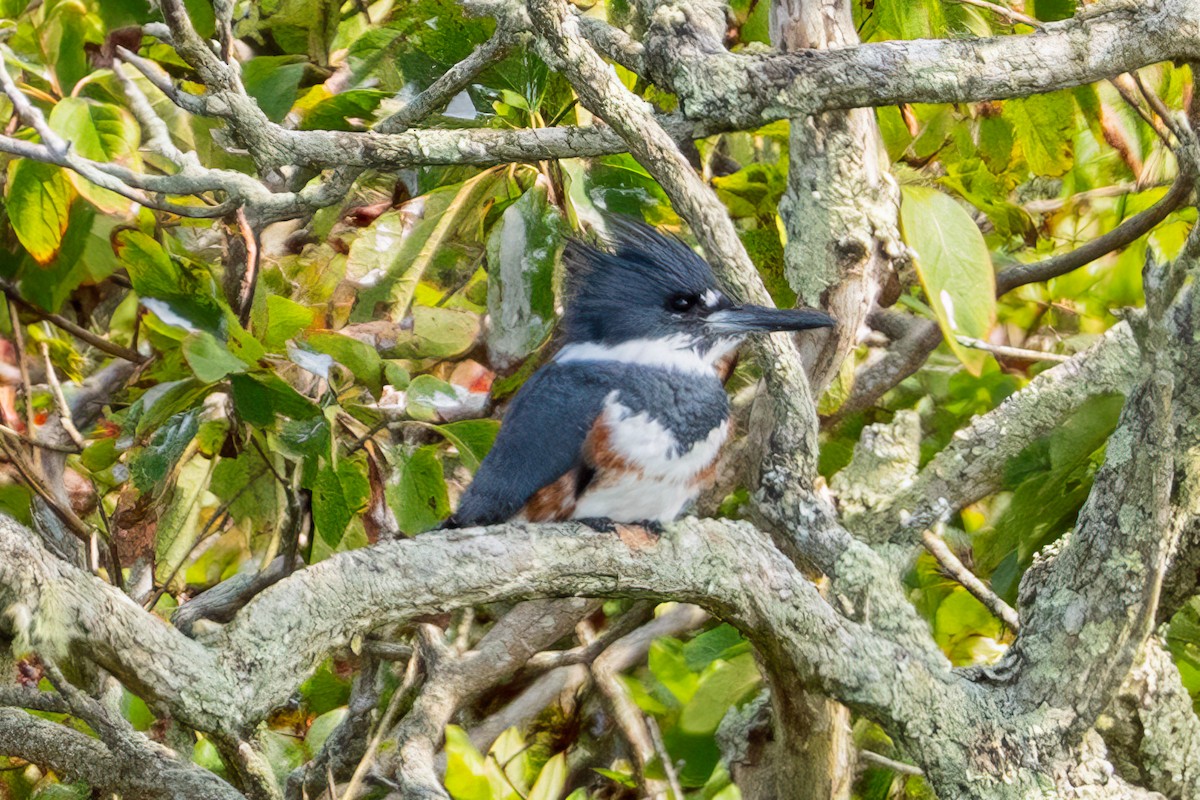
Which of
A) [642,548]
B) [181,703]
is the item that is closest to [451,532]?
[642,548]

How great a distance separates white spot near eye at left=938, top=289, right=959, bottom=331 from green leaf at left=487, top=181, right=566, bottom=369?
0.75 meters

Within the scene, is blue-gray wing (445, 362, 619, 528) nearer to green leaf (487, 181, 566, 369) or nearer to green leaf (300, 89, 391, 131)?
green leaf (487, 181, 566, 369)

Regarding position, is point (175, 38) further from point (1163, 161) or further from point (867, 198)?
point (1163, 161)

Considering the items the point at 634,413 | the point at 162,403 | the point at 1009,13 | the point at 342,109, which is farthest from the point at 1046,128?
the point at 162,403

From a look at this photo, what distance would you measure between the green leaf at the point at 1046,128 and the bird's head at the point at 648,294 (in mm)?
670

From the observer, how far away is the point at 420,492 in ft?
7.97

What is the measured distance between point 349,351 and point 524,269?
0.35m

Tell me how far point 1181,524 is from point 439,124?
1.52m

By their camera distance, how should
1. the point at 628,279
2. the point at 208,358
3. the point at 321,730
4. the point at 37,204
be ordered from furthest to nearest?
the point at 321,730 < the point at 628,279 < the point at 37,204 < the point at 208,358

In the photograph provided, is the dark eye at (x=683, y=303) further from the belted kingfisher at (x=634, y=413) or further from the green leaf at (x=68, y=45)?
the green leaf at (x=68, y=45)

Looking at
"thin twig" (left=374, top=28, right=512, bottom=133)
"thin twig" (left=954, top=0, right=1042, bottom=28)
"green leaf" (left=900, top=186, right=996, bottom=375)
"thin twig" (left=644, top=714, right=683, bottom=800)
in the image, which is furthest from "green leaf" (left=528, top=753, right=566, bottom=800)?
"thin twig" (left=954, top=0, right=1042, bottom=28)

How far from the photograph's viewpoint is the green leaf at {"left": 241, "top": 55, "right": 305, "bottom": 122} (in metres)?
2.70

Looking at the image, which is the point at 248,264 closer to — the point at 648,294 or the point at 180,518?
the point at 180,518

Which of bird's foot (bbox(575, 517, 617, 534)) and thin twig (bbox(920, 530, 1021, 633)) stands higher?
bird's foot (bbox(575, 517, 617, 534))
